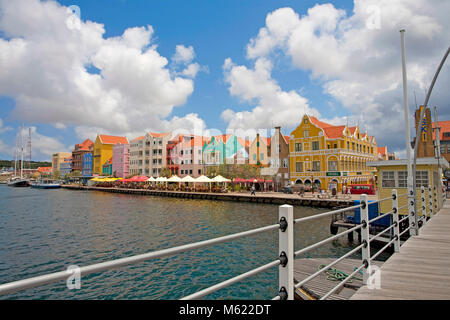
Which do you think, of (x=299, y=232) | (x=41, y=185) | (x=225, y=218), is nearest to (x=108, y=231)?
(x=225, y=218)

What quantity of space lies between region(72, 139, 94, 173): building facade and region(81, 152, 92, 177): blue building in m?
3.75

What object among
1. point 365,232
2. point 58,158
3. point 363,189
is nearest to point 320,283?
point 365,232

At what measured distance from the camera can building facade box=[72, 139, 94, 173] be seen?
413ft

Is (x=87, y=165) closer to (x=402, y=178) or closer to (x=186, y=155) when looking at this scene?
(x=186, y=155)

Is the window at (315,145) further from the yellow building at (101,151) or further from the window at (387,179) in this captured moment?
the yellow building at (101,151)

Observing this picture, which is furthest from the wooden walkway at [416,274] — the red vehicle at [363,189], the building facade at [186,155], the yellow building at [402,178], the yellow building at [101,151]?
the yellow building at [101,151]

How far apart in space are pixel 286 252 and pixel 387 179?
16454mm

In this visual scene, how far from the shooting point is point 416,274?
16.0ft

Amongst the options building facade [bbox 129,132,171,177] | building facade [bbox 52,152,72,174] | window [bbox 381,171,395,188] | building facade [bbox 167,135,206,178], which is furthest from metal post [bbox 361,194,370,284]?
building facade [bbox 52,152,72,174]

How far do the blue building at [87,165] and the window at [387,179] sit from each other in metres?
123

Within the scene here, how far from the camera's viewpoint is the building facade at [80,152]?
126 meters

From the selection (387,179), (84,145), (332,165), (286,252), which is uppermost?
(84,145)

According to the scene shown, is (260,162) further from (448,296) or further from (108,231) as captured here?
(448,296)

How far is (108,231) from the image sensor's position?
2106 cm
